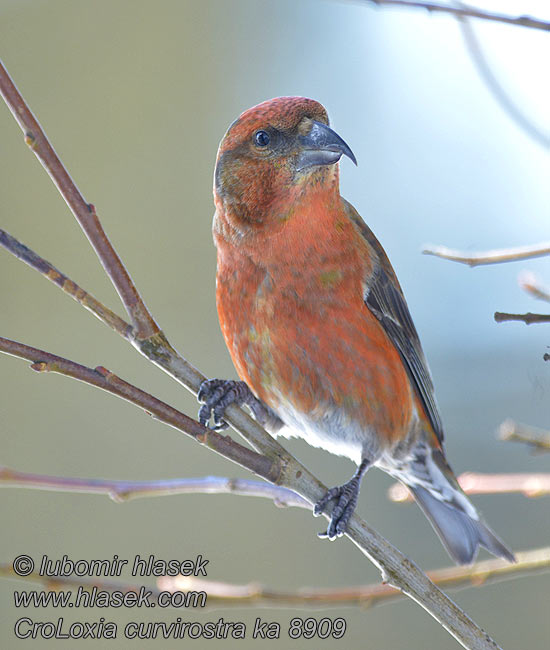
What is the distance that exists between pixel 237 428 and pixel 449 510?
5.11ft

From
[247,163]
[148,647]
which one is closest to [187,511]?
[148,647]

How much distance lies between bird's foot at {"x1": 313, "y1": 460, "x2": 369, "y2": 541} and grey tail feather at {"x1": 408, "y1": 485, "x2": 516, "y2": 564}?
67 cm

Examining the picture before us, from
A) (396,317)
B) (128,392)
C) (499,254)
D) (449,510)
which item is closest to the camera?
(128,392)

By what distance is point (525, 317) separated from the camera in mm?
1405

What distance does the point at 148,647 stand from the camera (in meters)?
5.68

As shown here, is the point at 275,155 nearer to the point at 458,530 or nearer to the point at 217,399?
the point at 217,399

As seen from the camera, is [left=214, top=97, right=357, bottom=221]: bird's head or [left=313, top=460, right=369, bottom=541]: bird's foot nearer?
Result: [left=313, top=460, right=369, bottom=541]: bird's foot

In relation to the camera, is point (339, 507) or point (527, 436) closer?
point (527, 436)

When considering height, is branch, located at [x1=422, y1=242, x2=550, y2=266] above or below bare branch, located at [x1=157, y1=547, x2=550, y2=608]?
above

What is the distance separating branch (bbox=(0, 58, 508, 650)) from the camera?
4.98ft

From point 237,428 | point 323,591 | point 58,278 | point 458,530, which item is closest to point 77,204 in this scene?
point 58,278

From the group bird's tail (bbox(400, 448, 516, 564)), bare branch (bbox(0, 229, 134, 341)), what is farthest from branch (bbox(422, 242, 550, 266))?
bird's tail (bbox(400, 448, 516, 564))

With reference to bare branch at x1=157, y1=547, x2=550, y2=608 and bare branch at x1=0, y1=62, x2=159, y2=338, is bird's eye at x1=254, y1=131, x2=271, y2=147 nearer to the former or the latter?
bare branch at x1=0, y1=62, x2=159, y2=338

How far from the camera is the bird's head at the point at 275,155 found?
217cm
